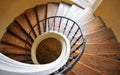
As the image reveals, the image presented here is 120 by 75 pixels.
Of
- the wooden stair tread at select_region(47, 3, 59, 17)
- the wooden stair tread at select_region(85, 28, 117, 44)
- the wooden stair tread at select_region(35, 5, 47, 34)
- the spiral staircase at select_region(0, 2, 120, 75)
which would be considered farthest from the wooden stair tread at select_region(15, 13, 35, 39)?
the wooden stair tread at select_region(85, 28, 117, 44)

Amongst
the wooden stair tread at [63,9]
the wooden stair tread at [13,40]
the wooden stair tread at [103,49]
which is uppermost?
the wooden stair tread at [63,9]

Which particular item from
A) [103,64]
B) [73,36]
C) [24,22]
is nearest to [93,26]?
[73,36]

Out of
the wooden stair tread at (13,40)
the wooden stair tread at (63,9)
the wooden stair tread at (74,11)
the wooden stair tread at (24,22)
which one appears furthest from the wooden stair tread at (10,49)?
the wooden stair tread at (74,11)

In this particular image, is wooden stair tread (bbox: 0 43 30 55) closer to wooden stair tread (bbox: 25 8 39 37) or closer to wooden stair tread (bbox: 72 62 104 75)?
wooden stair tread (bbox: 25 8 39 37)

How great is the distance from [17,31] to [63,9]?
4.55ft

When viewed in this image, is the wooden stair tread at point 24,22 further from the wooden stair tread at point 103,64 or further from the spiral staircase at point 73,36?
the wooden stair tread at point 103,64

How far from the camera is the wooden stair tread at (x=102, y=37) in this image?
4.31 m

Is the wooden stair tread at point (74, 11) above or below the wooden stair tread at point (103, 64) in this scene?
above

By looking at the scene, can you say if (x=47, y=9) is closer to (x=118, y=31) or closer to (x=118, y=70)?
(x=118, y=31)

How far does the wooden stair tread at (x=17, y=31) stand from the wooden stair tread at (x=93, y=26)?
150 centimetres

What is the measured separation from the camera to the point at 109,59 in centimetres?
383

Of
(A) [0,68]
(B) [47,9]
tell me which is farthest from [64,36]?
(A) [0,68]

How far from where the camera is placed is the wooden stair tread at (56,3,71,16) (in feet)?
16.9

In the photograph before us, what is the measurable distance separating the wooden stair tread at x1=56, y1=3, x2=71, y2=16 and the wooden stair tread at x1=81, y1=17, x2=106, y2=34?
780mm
